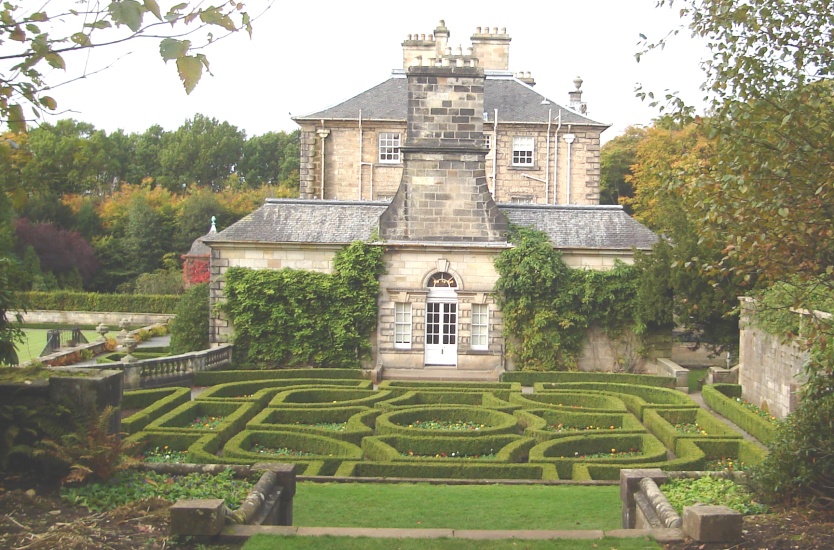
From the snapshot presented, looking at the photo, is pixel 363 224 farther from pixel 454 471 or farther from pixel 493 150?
pixel 454 471

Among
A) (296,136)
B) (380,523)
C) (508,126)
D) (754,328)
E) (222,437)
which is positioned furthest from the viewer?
(296,136)

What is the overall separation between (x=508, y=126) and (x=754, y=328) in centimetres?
1750

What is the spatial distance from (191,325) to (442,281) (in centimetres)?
734

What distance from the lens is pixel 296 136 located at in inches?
2832

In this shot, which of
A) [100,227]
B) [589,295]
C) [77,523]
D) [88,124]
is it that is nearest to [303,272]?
[589,295]

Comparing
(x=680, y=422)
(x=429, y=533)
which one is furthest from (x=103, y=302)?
(x=429, y=533)

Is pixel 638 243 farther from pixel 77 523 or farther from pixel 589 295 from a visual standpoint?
pixel 77 523

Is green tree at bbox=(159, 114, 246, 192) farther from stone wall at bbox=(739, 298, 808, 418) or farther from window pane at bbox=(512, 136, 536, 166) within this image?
→ stone wall at bbox=(739, 298, 808, 418)

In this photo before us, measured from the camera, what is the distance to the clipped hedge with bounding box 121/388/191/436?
15641mm

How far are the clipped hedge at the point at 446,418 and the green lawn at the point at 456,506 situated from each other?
327 cm

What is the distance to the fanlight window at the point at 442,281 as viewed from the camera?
2400 cm

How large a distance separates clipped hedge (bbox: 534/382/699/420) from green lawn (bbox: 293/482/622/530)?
6118mm

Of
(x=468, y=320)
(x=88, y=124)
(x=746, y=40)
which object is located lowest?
(x=468, y=320)

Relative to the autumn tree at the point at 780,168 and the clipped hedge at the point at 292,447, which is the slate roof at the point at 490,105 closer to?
the clipped hedge at the point at 292,447
